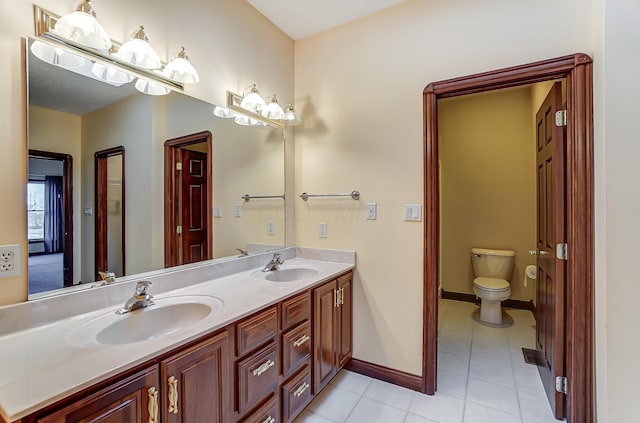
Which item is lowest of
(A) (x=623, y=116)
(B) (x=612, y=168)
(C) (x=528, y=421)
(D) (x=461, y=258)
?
(C) (x=528, y=421)

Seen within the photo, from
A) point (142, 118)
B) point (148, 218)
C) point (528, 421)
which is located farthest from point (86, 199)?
point (528, 421)

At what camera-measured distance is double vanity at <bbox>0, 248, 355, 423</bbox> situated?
2.59ft

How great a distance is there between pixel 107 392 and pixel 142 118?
122 centimetres

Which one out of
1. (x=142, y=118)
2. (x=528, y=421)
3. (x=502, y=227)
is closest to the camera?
(x=142, y=118)

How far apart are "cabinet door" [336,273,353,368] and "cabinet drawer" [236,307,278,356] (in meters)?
0.68

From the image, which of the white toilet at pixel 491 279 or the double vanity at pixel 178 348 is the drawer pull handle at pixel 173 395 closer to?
the double vanity at pixel 178 348

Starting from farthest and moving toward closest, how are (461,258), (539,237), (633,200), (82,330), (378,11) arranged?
(461,258) → (539,237) → (378,11) → (633,200) → (82,330)

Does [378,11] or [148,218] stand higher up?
[378,11]

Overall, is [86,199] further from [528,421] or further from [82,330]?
[528,421]

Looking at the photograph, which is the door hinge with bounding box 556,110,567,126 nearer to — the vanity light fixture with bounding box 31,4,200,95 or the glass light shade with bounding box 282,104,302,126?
the glass light shade with bounding box 282,104,302,126

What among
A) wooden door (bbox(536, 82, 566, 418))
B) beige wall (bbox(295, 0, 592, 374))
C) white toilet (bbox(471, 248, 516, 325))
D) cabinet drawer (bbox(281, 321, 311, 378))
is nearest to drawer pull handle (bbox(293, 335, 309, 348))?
cabinet drawer (bbox(281, 321, 311, 378))

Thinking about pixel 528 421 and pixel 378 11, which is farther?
pixel 378 11

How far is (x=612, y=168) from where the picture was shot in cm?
132

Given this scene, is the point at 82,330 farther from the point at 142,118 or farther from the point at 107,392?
the point at 142,118
